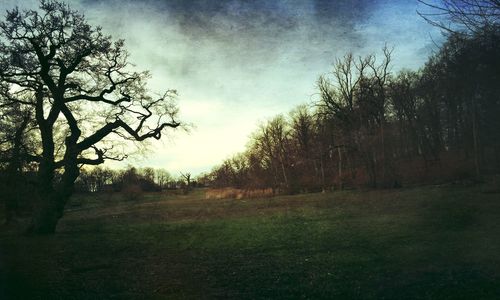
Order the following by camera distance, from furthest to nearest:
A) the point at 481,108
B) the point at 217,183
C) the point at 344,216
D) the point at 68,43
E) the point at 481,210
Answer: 1. the point at 217,183
2. the point at 481,108
3. the point at 344,216
4. the point at 481,210
5. the point at 68,43

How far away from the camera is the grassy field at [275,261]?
833cm

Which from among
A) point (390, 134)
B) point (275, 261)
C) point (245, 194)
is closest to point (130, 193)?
point (245, 194)

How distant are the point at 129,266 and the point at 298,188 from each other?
140 ft

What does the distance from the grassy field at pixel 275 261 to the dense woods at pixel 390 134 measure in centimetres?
2283

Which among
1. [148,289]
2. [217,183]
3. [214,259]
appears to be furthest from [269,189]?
[148,289]

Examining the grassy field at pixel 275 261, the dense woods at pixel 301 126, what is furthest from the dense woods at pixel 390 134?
the grassy field at pixel 275 261

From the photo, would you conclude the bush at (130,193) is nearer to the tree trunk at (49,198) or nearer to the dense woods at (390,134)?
the dense woods at (390,134)

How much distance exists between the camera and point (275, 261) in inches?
449

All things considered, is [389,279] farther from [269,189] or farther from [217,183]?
[217,183]

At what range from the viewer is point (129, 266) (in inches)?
456

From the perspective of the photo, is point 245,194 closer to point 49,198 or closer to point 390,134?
point 390,134

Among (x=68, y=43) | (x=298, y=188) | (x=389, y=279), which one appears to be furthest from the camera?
(x=298, y=188)

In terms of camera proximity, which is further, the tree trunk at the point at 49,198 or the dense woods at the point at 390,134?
the dense woods at the point at 390,134

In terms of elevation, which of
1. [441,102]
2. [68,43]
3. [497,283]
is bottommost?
[497,283]
